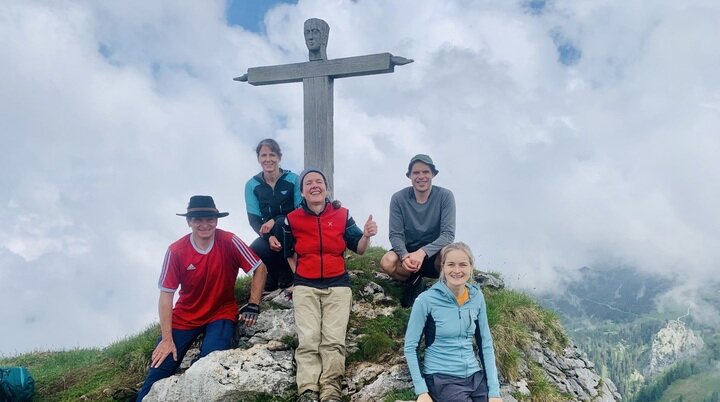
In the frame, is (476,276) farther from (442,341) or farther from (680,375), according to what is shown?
(680,375)

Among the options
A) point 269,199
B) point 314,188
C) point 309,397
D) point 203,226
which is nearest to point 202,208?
point 203,226

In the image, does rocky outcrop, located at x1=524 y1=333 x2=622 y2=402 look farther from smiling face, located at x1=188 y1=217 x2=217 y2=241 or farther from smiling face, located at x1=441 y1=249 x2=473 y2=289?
smiling face, located at x1=188 y1=217 x2=217 y2=241

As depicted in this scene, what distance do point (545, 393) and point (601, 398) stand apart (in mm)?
2028

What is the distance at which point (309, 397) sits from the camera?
6.44 metres

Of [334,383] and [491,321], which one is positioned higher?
[491,321]

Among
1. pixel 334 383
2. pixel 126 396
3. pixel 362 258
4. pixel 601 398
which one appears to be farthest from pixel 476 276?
pixel 126 396

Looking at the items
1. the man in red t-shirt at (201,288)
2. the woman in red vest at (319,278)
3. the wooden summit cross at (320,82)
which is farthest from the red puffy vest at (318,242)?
the wooden summit cross at (320,82)

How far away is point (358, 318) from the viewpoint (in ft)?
27.2

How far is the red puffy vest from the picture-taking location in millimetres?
7312

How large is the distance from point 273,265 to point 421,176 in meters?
2.94

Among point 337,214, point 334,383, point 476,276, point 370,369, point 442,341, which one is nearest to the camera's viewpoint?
point 442,341

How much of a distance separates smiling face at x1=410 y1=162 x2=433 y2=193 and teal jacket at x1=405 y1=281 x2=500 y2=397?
217 centimetres

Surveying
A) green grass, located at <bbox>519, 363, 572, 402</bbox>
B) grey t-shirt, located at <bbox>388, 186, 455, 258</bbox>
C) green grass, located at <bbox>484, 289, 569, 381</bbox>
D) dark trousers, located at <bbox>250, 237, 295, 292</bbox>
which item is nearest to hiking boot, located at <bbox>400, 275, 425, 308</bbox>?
grey t-shirt, located at <bbox>388, 186, 455, 258</bbox>

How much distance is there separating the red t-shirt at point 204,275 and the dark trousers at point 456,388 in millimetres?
3087
